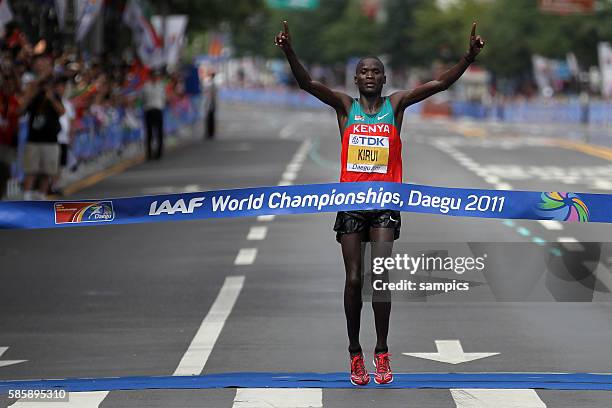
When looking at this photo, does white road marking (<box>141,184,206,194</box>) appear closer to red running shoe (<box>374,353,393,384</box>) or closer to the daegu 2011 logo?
the daegu 2011 logo

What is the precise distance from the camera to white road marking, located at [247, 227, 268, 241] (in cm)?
1814

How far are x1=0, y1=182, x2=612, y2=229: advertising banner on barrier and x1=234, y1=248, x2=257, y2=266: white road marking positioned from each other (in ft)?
20.1

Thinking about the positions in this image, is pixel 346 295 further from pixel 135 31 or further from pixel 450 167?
pixel 135 31

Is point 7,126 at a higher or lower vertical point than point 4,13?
lower

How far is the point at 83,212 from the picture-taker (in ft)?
30.7

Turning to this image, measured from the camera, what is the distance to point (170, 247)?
1722 centimetres

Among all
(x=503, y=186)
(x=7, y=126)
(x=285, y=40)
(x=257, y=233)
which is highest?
(x=285, y=40)

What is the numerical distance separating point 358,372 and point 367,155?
44.5 inches

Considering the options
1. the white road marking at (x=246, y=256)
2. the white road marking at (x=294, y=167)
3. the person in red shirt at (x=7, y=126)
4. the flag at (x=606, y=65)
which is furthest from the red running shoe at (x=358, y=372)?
the flag at (x=606, y=65)

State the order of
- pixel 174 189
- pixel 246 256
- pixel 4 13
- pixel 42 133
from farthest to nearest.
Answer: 1. pixel 174 189
2. pixel 4 13
3. pixel 42 133
4. pixel 246 256

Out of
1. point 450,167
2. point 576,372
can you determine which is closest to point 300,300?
point 576,372

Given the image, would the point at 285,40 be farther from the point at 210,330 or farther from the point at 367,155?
the point at 210,330

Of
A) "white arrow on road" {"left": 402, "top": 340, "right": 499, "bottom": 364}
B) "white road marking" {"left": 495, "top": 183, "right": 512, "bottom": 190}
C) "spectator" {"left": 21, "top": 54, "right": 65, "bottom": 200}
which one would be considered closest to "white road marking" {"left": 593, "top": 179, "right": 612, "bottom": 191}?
"white road marking" {"left": 495, "top": 183, "right": 512, "bottom": 190}

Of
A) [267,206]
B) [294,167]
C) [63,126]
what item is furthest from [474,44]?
[294,167]
